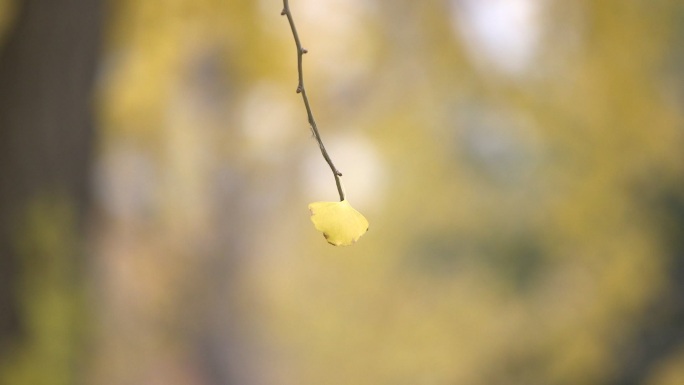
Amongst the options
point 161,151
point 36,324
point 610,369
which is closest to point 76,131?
point 36,324

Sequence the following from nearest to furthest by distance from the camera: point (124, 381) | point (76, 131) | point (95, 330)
→ point (76, 131) → point (95, 330) → point (124, 381)

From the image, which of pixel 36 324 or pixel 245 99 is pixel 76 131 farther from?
pixel 245 99

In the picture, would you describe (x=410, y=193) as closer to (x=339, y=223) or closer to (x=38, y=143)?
(x=38, y=143)

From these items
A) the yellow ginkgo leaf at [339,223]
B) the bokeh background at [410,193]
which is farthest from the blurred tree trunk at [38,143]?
the yellow ginkgo leaf at [339,223]

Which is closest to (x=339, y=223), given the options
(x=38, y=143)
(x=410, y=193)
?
(x=38, y=143)

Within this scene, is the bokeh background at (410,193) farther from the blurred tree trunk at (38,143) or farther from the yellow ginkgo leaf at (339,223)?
the yellow ginkgo leaf at (339,223)
